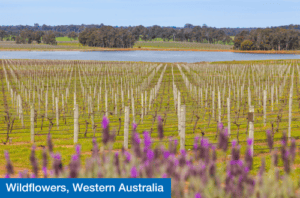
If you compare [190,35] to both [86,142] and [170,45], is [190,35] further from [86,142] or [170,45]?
[86,142]

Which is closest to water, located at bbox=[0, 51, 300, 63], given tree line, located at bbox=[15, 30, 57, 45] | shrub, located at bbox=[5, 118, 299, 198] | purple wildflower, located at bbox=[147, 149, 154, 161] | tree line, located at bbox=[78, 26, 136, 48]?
tree line, located at bbox=[78, 26, 136, 48]

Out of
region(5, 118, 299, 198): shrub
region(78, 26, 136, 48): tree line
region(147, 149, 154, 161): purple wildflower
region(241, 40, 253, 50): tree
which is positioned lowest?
region(5, 118, 299, 198): shrub

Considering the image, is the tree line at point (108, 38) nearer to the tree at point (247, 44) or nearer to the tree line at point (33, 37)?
the tree line at point (33, 37)

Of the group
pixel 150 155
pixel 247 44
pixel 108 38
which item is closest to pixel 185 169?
pixel 150 155

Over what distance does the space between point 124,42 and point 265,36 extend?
6766 centimetres

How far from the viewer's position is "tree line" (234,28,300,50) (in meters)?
130

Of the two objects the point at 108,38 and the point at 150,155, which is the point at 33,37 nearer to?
the point at 108,38

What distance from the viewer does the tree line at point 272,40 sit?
129750mm

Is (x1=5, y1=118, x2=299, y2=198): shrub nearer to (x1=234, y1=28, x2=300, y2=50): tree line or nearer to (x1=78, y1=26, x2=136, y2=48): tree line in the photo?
(x1=234, y1=28, x2=300, y2=50): tree line

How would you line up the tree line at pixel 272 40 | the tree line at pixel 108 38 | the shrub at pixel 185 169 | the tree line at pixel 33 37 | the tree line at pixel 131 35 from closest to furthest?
1. the shrub at pixel 185 169
2. the tree line at pixel 272 40
3. the tree line at pixel 108 38
4. the tree line at pixel 131 35
5. the tree line at pixel 33 37

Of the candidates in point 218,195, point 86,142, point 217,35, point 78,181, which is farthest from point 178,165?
point 217,35

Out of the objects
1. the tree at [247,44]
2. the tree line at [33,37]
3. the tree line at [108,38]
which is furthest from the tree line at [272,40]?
the tree line at [33,37]

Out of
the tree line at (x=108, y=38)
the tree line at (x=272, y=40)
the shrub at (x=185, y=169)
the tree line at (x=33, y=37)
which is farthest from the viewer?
the tree line at (x=33, y=37)

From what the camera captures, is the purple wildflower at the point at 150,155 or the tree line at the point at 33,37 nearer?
the purple wildflower at the point at 150,155
